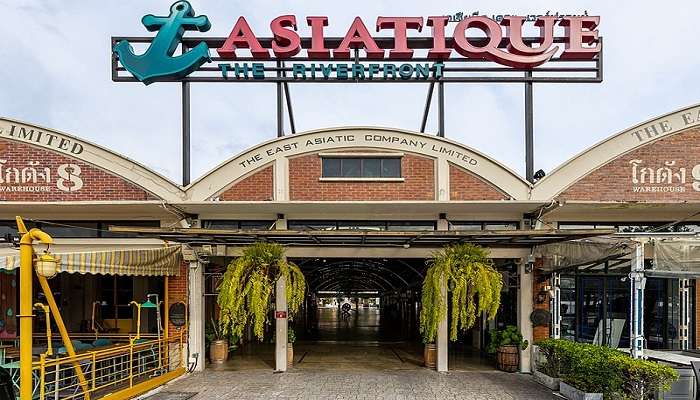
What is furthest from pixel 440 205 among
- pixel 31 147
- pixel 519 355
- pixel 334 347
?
pixel 31 147

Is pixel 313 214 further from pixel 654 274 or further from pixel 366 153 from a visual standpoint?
pixel 654 274

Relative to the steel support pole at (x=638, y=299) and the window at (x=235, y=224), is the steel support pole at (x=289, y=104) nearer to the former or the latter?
the window at (x=235, y=224)

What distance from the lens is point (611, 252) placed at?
1030cm

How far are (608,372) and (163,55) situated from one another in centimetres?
1164

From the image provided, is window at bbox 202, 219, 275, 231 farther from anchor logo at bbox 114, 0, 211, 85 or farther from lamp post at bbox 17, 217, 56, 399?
lamp post at bbox 17, 217, 56, 399

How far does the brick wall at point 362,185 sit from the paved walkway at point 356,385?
387cm

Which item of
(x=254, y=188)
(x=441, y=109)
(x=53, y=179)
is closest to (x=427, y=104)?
(x=441, y=109)

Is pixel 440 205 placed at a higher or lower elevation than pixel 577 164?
lower

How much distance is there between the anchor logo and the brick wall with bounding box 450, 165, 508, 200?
6.55 metres

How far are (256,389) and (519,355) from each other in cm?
606

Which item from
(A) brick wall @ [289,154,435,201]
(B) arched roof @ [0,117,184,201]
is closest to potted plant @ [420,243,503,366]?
(A) brick wall @ [289,154,435,201]

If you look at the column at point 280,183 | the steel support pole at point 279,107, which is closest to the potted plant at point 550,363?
the column at point 280,183

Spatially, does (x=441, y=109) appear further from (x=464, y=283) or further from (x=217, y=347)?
(x=217, y=347)

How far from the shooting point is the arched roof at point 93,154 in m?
13.6
